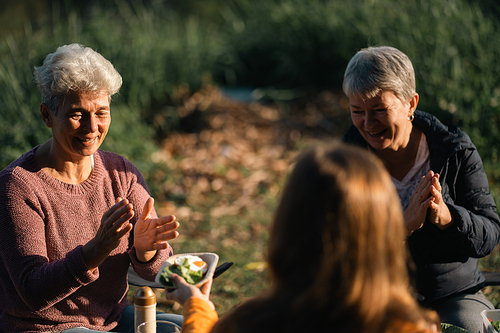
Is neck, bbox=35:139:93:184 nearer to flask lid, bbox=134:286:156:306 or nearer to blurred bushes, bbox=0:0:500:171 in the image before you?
flask lid, bbox=134:286:156:306

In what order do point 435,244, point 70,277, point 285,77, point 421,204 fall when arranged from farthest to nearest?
point 285,77 < point 435,244 < point 421,204 < point 70,277

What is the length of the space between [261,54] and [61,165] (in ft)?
22.4

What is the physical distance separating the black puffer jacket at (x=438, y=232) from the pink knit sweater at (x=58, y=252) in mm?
1377

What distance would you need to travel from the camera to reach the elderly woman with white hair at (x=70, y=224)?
2119mm

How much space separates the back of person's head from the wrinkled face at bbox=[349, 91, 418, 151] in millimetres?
1268

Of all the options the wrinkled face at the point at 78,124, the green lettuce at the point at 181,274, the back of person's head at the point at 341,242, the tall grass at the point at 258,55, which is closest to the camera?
the back of person's head at the point at 341,242

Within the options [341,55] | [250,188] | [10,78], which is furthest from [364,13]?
[10,78]

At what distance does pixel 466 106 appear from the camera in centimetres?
598

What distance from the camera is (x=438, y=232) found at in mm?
2520

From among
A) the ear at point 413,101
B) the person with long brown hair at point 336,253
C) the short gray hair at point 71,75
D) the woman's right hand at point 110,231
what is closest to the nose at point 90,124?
the short gray hair at point 71,75

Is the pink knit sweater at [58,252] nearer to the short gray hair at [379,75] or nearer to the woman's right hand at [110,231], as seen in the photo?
the woman's right hand at [110,231]

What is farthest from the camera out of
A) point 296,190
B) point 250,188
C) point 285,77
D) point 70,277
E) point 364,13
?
point 285,77

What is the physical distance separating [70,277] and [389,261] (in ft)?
4.52

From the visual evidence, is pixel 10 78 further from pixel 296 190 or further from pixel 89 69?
pixel 296 190
